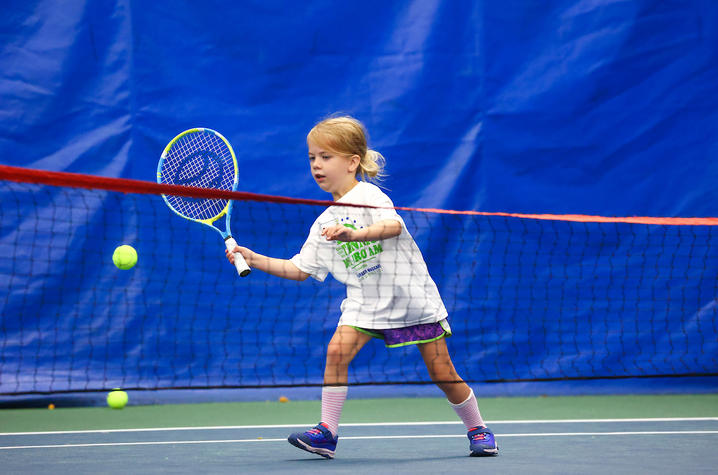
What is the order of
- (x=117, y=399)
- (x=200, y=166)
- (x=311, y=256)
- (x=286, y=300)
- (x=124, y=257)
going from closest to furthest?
(x=311, y=256), (x=200, y=166), (x=124, y=257), (x=117, y=399), (x=286, y=300)

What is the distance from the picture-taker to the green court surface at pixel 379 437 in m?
3.34

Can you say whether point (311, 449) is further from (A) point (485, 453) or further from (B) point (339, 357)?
(A) point (485, 453)

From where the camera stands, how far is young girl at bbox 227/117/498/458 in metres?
3.64

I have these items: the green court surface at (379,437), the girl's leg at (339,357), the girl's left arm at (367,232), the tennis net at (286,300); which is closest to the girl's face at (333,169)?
the girl's left arm at (367,232)

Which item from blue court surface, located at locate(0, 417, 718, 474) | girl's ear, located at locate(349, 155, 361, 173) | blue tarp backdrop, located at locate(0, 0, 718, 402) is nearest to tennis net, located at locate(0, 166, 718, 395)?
blue tarp backdrop, located at locate(0, 0, 718, 402)

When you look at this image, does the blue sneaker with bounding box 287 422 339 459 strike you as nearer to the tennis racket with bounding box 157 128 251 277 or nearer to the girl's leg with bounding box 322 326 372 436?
the girl's leg with bounding box 322 326 372 436

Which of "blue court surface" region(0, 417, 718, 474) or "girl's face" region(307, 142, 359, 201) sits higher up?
"girl's face" region(307, 142, 359, 201)

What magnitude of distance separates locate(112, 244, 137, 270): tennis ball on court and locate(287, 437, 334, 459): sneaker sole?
2.05 metres

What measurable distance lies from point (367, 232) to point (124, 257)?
214cm

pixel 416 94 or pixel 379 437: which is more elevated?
pixel 416 94

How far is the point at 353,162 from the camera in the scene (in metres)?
3.95

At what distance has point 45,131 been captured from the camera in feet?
18.4

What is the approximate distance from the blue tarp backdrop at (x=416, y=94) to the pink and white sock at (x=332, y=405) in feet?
6.74

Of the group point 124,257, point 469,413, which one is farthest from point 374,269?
point 124,257
